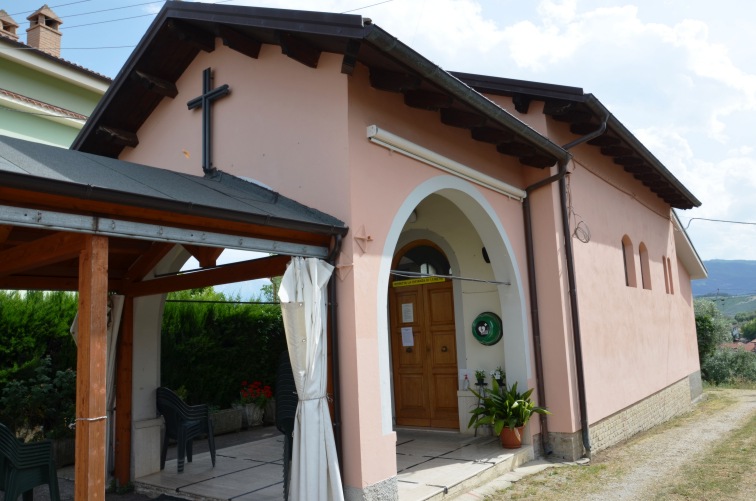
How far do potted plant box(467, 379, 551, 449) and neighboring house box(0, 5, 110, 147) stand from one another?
10.2 m

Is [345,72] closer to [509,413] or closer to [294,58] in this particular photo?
[294,58]

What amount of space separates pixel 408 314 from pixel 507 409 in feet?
8.00

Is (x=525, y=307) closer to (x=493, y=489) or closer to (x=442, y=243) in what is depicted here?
(x=442, y=243)

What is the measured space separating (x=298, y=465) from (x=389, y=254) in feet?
6.63

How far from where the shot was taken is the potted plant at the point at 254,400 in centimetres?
979

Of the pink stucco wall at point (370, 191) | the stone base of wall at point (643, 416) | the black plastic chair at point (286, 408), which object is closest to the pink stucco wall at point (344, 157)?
the pink stucco wall at point (370, 191)

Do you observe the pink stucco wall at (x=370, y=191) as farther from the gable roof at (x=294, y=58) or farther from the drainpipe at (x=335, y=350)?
the gable roof at (x=294, y=58)

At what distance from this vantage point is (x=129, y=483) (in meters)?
6.35

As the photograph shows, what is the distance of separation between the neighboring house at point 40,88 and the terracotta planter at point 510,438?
10.4m

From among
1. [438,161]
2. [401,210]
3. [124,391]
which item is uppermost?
[438,161]

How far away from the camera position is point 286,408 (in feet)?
18.0

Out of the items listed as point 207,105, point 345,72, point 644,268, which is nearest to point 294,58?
point 345,72

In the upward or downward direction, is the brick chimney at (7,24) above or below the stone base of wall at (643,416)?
above

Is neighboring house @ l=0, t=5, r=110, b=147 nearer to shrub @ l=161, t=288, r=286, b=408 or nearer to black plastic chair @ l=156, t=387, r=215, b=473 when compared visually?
shrub @ l=161, t=288, r=286, b=408
